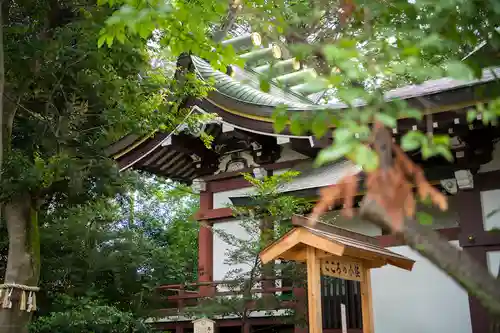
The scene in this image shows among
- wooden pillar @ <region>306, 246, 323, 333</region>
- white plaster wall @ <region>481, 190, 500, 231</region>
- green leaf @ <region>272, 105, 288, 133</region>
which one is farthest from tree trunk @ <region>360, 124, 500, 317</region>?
white plaster wall @ <region>481, 190, 500, 231</region>

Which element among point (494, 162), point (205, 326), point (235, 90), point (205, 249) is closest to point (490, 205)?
point (494, 162)

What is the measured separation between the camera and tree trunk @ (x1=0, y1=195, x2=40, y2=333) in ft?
22.3

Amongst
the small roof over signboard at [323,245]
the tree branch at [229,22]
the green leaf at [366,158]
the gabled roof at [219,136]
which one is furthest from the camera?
the gabled roof at [219,136]

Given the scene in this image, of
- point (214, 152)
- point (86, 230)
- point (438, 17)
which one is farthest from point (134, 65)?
point (438, 17)

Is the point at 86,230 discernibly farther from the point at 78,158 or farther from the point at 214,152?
the point at 78,158

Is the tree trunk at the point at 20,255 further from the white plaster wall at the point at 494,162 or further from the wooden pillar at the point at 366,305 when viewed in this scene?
the white plaster wall at the point at 494,162

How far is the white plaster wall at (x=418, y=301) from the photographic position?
7.50 m

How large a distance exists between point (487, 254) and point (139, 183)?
521cm

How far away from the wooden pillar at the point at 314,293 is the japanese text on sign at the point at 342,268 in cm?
10

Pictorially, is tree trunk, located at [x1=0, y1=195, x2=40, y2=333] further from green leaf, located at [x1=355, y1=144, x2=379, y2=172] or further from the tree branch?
green leaf, located at [x1=355, y1=144, x2=379, y2=172]

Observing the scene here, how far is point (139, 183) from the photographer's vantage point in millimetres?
9109

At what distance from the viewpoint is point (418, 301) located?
25.4 ft

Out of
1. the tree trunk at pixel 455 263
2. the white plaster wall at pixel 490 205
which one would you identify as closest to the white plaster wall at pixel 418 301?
the white plaster wall at pixel 490 205

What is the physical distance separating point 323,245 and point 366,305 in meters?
1.11
